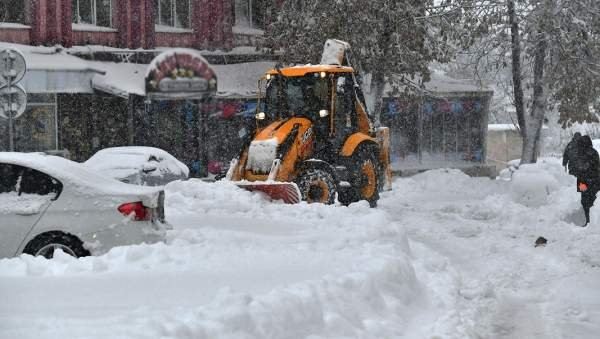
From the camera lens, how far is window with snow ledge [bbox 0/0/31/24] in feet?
84.9

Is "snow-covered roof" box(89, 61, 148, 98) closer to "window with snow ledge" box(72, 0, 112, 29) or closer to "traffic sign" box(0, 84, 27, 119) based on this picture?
"window with snow ledge" box(72, 0, 112, 29)

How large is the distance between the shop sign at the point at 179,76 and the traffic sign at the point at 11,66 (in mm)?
10883

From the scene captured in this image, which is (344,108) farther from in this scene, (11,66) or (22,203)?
(22,203)

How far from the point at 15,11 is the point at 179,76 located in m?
5.17

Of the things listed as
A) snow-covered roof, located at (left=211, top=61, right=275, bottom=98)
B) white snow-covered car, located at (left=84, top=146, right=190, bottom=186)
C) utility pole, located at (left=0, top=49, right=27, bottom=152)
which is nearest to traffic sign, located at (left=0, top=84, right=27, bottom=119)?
utility pole, located at (left=0, top=49, right=27, bottom=152)

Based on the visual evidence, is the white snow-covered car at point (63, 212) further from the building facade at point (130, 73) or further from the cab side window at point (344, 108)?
the building facade at point (130, 73)

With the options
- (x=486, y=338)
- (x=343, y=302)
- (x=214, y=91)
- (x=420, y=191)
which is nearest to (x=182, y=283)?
(x=343, y=302)

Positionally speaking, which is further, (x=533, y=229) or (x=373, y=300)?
(x=533, y=229)

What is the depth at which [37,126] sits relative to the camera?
25.9 m

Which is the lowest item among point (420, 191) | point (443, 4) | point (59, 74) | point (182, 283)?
point (420, 191)

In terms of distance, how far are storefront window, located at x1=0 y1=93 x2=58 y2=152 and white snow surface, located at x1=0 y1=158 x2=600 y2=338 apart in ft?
39.0

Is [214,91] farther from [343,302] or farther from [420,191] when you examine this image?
[343,302]

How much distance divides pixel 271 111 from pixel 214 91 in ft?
30.5

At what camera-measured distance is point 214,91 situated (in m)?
26.6
